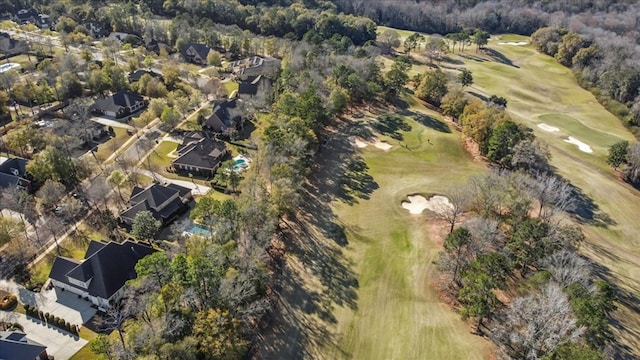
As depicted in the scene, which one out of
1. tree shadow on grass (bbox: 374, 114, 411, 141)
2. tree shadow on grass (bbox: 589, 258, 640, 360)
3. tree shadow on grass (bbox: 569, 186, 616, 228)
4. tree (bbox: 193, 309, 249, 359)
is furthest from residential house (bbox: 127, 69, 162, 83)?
tree shadow on grass (bbox: 589, 258, 640, 360)

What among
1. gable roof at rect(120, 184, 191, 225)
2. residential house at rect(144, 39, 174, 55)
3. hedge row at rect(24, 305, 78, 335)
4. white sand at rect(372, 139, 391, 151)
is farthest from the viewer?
residential house at rect(144, 39, 174, 55)

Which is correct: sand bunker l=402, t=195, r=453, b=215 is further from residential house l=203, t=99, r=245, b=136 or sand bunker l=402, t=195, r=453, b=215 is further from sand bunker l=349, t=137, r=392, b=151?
residential house l=203, t=99, r=245, b=136

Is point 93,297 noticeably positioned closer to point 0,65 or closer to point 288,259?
point 288,259

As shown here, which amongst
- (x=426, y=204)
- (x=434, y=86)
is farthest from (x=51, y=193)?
(x=434, y=86)

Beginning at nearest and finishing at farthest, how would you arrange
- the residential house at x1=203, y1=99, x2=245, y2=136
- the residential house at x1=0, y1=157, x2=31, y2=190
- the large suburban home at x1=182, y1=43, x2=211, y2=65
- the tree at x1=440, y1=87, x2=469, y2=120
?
the residential house at x1=0, y1=157, x2=31, y2=190, the residential house at x1=203, y1=99, x2=245, y2=136, the tree at x1=440, y1=87, x2=469, y2=120, the large suburban home at x1=182, y1=43, x2=211, y2=65

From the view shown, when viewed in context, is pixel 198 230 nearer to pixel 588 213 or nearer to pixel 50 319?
pixel 50 319

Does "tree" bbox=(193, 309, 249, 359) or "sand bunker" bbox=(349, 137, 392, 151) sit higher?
"tree" bbox=(193, 309, 249, 359)

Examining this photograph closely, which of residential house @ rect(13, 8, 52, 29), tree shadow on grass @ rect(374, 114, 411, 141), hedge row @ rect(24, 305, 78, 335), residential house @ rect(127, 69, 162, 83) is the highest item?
residential house @ rect(13, 8, 52, 29)
